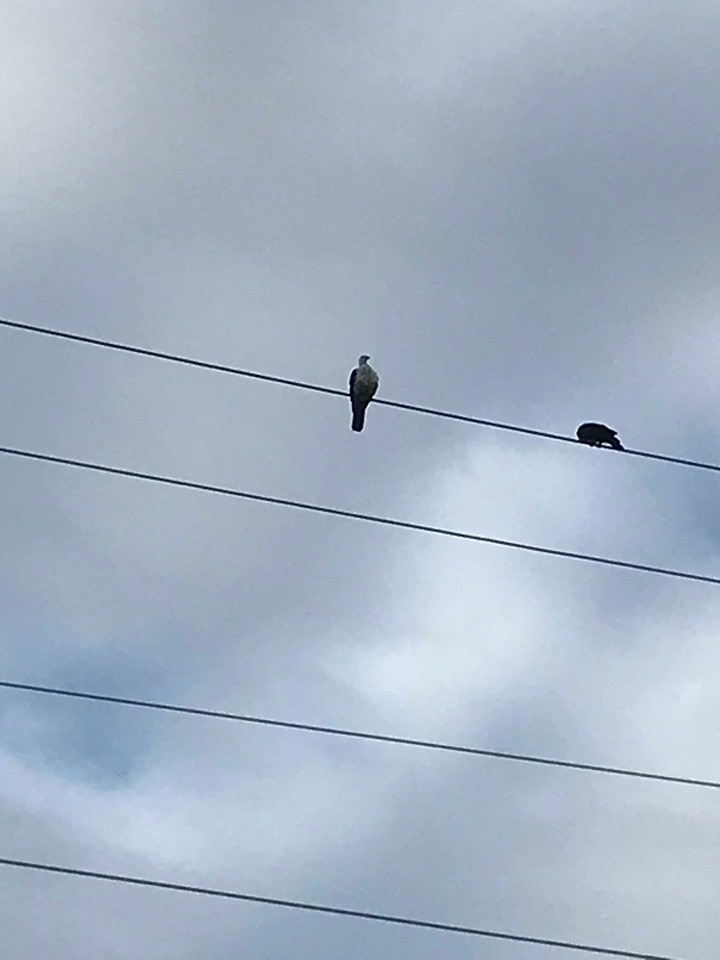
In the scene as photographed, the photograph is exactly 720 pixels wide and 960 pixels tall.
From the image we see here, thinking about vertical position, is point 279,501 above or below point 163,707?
above

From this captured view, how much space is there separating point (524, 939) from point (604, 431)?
9715 millimetres

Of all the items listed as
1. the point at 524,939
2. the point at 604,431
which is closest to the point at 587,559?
the point at 524,939

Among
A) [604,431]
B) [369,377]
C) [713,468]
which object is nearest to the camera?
[713,468]

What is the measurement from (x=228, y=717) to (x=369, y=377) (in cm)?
1121

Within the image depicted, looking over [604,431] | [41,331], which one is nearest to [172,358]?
[41,331]

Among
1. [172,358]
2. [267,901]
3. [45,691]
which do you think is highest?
[172,358]

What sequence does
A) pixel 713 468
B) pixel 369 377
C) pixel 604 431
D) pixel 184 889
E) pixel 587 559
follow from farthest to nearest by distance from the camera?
pixel 369 377 < pixel 604 431 < pixel 713 468 < pixel 587 559 < pixel 184 889

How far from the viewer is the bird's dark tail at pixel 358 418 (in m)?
26.3

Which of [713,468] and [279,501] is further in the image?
[713,468]

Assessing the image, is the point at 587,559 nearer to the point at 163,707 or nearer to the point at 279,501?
the point at 279,501

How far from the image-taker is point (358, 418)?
86.8ft

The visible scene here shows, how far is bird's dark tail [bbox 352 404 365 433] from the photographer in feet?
86.3

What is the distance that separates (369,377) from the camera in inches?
1088

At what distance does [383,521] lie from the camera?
17703mm
